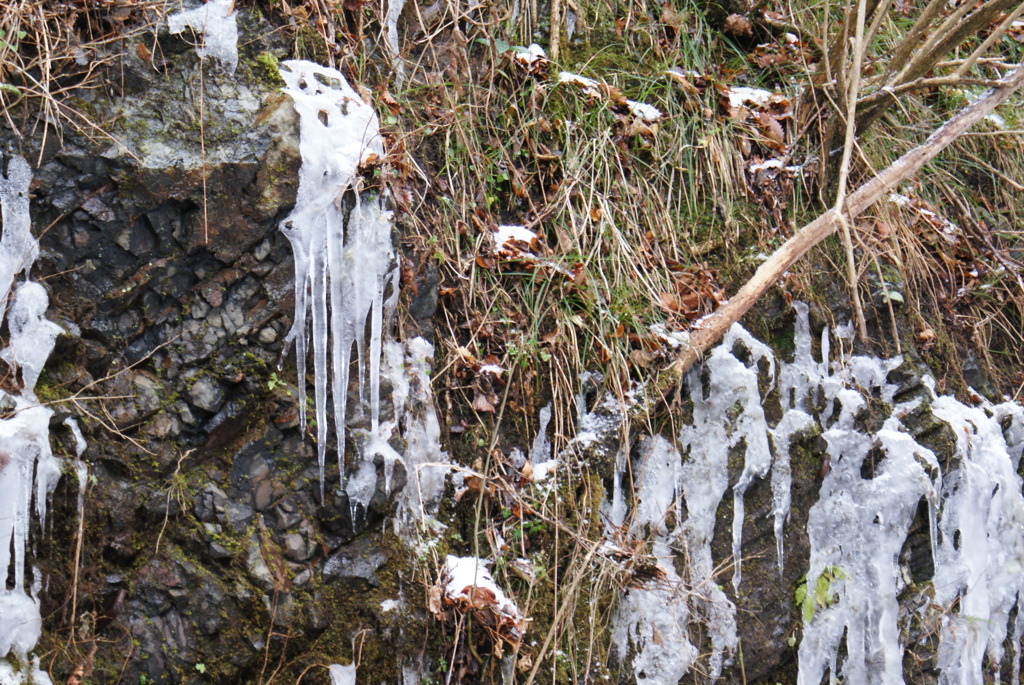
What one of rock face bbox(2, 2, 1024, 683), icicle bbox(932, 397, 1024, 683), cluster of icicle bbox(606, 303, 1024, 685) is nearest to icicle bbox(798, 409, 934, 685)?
cluster of icicle bbox(606, 303, 1024, 685)

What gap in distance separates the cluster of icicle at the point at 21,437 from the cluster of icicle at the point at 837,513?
1.81 metres

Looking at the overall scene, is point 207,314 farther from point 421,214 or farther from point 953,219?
point 953,219

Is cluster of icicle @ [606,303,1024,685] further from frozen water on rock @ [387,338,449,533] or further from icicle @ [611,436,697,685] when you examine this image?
frozen water on rock @ [387,338,449,533]

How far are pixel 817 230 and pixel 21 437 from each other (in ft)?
9.32

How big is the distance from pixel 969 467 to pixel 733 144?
1780 millimetres

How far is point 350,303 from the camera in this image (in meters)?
2.54

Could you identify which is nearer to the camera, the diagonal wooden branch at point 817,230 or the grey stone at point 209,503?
the grey stone at point 209,503

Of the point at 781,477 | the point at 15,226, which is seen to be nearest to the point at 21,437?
the point at 15,226

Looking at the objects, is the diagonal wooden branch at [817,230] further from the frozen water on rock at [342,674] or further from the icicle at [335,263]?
the frozen water on rock at [342,674]

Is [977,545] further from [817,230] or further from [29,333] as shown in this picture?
[29,333]

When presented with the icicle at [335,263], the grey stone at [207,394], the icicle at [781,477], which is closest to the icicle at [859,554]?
the icicle at [781,477]

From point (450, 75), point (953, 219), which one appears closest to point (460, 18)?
point (450, 75)

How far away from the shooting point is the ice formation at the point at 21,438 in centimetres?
207

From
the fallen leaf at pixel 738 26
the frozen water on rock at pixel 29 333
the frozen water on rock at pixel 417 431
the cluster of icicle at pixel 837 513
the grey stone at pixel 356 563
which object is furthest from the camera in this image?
the fallen leaf at pixel 738 26
